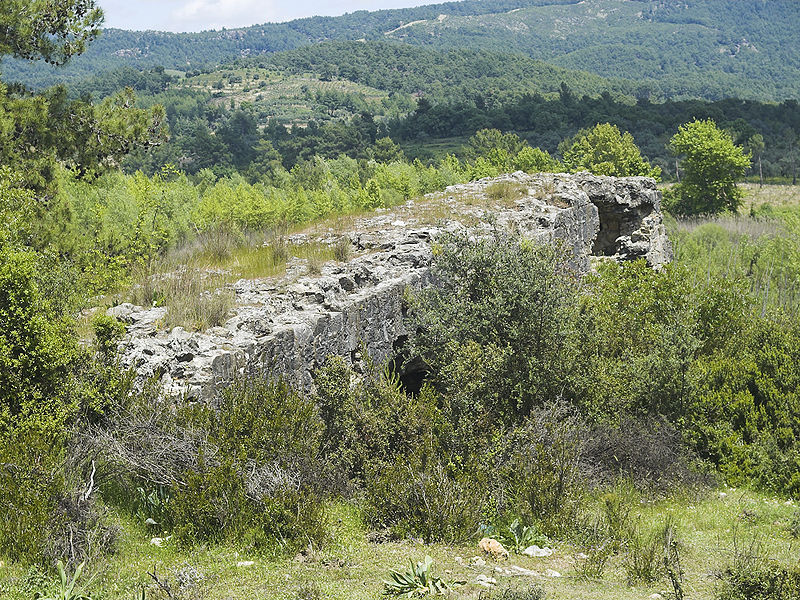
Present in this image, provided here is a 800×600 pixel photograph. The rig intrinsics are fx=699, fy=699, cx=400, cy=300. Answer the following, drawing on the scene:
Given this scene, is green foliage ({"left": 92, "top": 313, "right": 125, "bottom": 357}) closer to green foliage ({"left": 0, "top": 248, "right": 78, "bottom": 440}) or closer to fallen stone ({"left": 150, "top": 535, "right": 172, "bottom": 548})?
green foliage ({"left": 0, "top": 248, "right": 78, "bottom": 440})

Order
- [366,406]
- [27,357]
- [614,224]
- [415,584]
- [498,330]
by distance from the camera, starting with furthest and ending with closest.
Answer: [614,224]
[498,330]
[366,406]
[27,357]
[415,584]

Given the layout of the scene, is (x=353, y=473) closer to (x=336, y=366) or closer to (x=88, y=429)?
(x=336, y=366)

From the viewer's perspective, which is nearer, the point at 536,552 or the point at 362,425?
the point at 536,552

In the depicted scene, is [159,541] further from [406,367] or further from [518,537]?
[406,367]

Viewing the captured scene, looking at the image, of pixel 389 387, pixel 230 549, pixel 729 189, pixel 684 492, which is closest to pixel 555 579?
pixel 230 549

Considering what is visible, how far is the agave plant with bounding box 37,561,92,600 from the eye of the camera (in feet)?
15.3

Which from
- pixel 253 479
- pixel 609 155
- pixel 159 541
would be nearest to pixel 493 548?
pixel 253 479

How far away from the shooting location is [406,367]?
11.1 metres

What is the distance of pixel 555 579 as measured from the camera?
571cm

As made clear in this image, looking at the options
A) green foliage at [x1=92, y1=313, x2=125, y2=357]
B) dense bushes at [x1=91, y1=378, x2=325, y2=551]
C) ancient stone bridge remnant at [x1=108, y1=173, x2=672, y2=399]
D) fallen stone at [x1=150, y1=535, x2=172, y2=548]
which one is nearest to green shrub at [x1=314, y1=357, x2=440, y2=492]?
ancient stone bridge remnant at [x1=108, y1=173, x2=672, y2=399]

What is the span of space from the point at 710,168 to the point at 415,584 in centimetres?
5756

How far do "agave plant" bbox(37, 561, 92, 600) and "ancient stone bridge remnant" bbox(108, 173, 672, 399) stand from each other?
2193mm

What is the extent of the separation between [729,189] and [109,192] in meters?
47.7

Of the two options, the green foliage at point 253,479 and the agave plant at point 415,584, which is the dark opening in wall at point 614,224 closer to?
the green foliage at point 253,479
